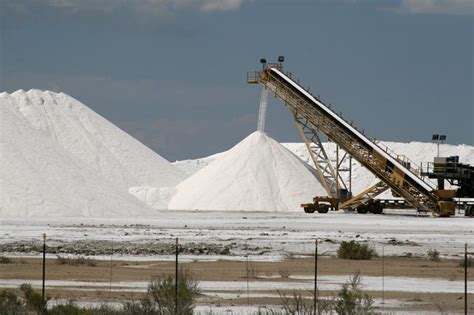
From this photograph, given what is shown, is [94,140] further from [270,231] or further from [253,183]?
[270,231]

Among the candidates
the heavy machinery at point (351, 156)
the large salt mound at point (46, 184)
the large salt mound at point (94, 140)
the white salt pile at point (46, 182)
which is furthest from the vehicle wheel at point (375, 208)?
the large salt mound at point (94, 140)

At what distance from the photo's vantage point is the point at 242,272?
28.1m

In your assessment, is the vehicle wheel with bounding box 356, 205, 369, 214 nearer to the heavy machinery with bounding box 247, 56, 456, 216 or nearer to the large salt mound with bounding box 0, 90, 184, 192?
the heavy machinery with bounding box 247, 56, 456, 216

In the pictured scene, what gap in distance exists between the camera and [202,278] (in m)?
26.4

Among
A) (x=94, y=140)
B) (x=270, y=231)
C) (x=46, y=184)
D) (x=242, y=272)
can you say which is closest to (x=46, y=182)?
(x=46, y=184)

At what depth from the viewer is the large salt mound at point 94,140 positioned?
92206 millimetres

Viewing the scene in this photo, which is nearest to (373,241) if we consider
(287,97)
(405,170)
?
(405,170)

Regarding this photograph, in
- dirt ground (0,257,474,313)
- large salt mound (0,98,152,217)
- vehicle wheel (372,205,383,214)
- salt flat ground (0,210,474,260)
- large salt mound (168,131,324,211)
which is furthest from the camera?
large salt mound (168,131,324,211)

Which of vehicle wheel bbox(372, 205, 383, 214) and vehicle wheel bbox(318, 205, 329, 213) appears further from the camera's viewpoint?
vehicle wheel bbox(372, 205, 383, 214)

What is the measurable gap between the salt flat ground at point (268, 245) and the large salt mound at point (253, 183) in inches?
183

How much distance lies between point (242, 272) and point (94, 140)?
2713 inches

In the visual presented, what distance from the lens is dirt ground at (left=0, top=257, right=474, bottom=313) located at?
2241 cm

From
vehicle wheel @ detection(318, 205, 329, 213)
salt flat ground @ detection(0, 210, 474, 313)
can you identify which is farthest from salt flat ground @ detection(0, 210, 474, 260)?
vehicle wheel @ detection(318, 205, 329, 213)

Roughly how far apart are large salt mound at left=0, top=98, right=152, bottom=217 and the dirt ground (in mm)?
26656
